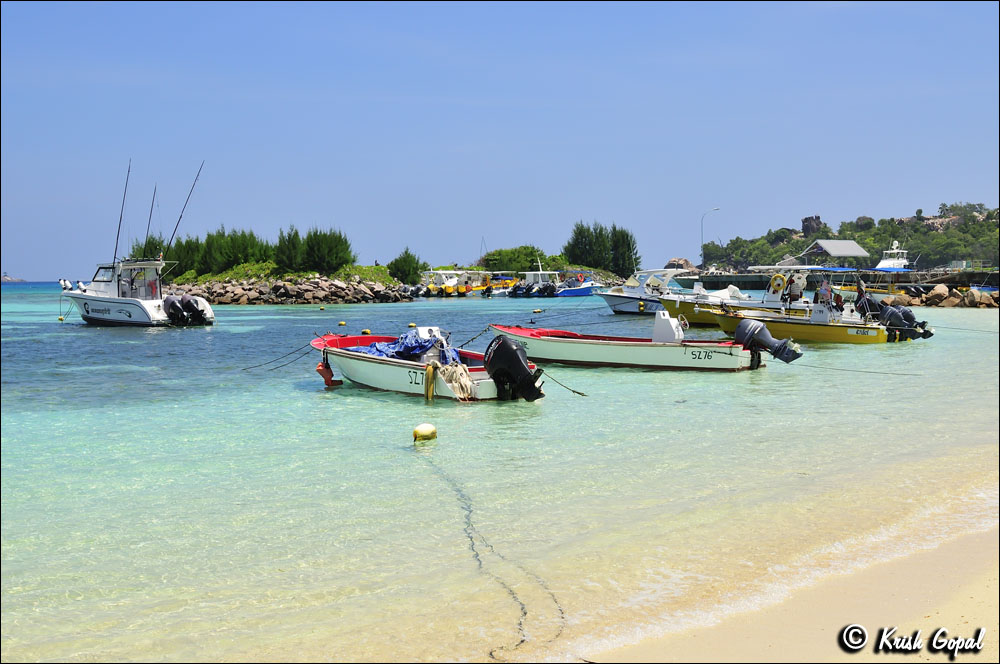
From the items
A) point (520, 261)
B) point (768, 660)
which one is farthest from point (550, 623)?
point (520, 261)

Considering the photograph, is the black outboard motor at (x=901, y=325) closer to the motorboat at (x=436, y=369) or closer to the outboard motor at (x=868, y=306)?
the outboard motor at (x=868, y=306)

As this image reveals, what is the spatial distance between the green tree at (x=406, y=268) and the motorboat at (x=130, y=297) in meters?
42.6

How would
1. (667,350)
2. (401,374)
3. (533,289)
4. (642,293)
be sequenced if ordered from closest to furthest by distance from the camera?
(401,374), (667,350), (642,293), (533,289)

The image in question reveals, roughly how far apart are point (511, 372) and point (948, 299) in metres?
45.2

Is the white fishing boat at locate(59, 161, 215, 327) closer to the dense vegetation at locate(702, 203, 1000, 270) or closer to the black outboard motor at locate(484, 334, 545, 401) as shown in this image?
the black outboard motor at locate(484, 334, 545, 401)

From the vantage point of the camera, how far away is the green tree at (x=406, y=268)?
265 feet

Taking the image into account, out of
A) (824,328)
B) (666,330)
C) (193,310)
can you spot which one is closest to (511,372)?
(666,330)

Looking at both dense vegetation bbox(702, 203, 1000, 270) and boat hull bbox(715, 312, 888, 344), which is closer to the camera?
boat hull bbox(715, 312, 888, 344)

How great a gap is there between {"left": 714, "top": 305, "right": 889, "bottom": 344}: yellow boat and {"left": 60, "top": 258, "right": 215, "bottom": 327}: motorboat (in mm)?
24709

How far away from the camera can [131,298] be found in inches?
1455

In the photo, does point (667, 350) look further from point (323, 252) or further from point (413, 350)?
point (323, 252)

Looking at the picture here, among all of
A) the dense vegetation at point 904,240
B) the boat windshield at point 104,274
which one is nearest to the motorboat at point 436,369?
the boat windshield at point 104,274

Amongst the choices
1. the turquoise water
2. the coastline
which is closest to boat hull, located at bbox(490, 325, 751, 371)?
the turquoise water

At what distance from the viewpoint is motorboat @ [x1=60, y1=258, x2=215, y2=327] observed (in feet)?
121
